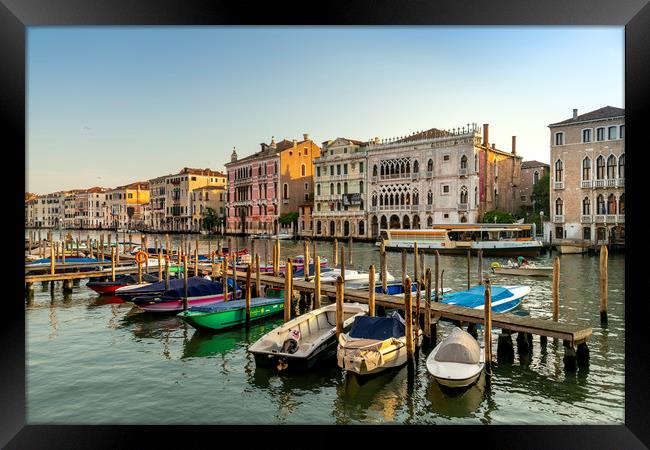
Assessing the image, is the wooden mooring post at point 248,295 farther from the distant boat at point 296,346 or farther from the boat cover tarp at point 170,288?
the boat cover tarp at point 170,288

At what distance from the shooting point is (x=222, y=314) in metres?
7.24

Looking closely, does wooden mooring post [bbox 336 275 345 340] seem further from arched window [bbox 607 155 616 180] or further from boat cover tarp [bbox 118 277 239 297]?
arched window [bbox 607 155 616 180]

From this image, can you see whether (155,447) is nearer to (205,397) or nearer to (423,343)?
(205,397)

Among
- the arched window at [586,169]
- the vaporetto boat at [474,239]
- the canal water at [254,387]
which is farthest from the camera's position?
the arched window at [586,169]

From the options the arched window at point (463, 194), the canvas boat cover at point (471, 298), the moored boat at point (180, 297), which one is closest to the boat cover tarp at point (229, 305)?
the moored boat at point (180, 297)

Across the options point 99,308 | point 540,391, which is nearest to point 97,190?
point 99,308

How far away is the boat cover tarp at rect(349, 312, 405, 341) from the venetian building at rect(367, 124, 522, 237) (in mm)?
18330

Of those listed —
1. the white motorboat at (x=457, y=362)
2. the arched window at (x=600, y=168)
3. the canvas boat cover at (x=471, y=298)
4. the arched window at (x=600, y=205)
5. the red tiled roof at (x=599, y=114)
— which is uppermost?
the red tiled roof at (x=599, y=114)

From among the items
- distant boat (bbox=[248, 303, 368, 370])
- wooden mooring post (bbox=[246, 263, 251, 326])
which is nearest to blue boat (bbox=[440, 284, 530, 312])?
distant boat (bbox=[248, 303, 368, 370])

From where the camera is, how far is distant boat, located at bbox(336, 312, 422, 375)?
16.5 feet

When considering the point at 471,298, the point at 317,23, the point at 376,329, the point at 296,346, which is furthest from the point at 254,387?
the point at 471,298

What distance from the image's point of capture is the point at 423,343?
632 cm

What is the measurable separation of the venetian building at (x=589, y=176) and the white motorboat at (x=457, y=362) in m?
16.0

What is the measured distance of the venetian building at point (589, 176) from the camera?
19.1 m
